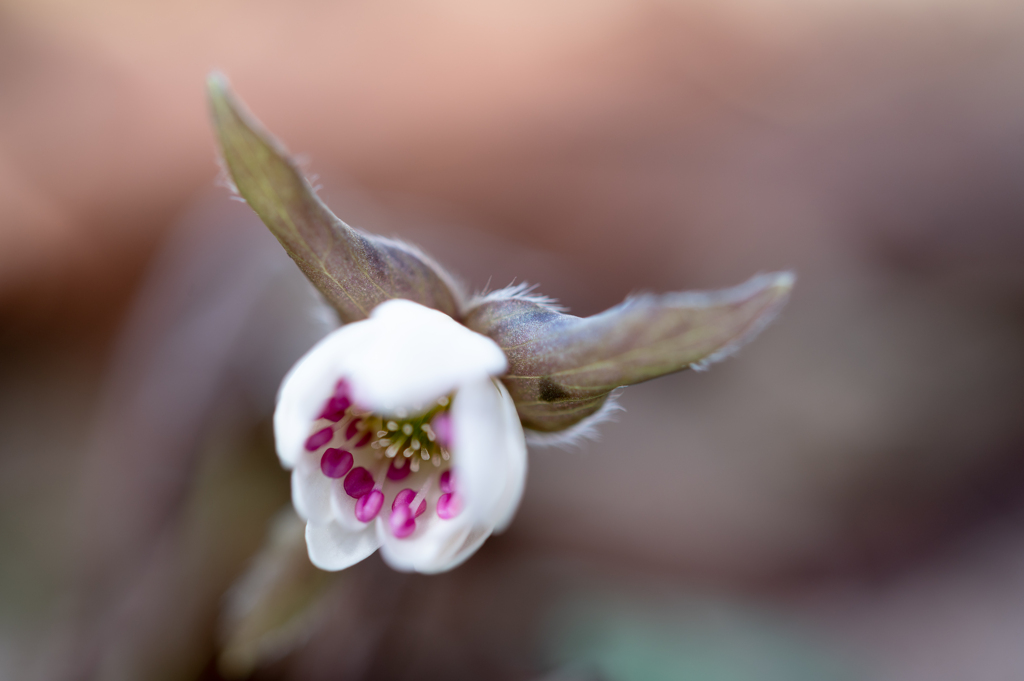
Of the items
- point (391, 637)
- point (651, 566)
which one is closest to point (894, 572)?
point (651, 566)

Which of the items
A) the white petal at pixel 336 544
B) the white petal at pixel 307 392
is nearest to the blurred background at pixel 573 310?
the white petal at pixel 336 544

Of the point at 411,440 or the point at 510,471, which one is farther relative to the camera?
the point at 411,440

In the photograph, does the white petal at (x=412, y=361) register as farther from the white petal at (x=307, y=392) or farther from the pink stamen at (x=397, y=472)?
the pink stamen at (x=397, y=472)

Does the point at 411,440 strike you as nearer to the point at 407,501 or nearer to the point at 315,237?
the point at 407,501

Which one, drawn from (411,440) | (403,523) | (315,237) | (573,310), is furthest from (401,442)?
(573,310)

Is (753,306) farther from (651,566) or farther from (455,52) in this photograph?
(455,52)
